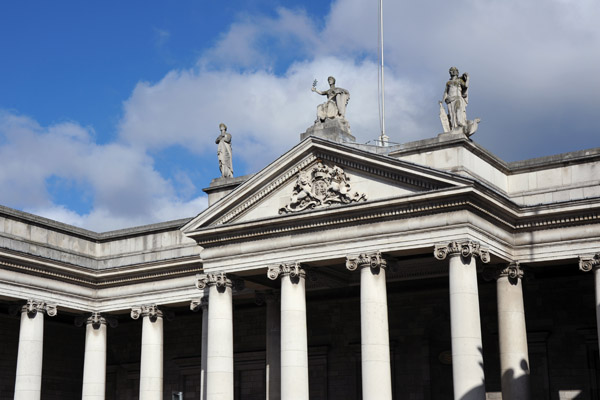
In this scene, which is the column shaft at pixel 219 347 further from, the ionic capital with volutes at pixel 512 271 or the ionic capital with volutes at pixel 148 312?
the ionic capital with volutes at pixel 512 271

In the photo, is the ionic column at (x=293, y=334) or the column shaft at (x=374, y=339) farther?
the ionic column at (x=293, y=334)

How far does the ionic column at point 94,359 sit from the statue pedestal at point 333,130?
47.0 ft

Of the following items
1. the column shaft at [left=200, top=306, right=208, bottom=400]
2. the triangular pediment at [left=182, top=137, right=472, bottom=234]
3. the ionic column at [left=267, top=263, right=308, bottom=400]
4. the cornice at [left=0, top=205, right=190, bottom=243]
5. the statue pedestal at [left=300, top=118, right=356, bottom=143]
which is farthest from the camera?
the cornice at [left=0, top=205, right=190, bottom=243]

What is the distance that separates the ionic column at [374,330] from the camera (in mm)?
36219

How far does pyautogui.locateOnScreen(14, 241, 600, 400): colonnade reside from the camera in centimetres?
3528

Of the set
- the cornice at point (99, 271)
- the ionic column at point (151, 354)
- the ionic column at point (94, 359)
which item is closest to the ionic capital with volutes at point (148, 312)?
the ionic column at point (151, 354)

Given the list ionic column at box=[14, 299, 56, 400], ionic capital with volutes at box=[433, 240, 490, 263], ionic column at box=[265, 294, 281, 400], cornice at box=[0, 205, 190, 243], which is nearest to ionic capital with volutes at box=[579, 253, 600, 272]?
ionic capital with volutes at box=[433, 240, 490, 263]

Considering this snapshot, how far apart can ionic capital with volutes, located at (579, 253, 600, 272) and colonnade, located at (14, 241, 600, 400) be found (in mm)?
36

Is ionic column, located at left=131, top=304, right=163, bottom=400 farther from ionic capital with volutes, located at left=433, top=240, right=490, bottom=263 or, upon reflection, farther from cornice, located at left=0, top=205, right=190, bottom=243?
ionic capital with volutes, located at left=433, top=240, right=490, bottom=263

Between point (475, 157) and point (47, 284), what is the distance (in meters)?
20.0

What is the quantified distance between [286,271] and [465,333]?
7560 mm

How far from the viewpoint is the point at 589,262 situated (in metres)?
37.1

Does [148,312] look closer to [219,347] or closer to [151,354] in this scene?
[151,354]

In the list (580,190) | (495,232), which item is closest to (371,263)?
(495,232)
